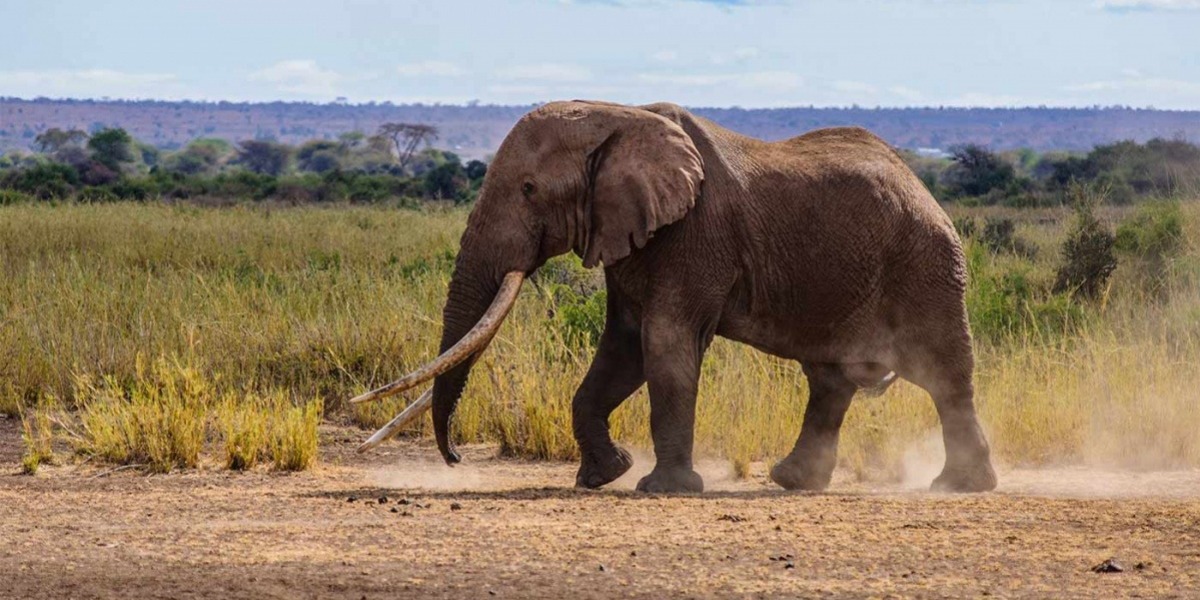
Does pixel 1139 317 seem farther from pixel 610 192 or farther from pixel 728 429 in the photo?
pixel 610 192

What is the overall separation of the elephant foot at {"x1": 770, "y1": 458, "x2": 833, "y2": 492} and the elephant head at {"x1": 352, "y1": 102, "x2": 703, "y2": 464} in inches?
59.9

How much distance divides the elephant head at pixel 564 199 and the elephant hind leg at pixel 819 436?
1416 millimetres

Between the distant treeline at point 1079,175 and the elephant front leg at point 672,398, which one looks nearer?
the elephant front leg at point 672,398

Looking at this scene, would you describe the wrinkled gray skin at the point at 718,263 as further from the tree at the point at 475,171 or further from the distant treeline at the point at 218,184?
the tree at the point at 475,171

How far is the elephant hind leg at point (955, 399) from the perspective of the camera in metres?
9.71

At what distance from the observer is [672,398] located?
9.23 meters

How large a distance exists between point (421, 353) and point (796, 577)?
21.4 feet

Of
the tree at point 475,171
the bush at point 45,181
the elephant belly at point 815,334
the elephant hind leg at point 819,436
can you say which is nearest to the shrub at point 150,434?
the elephant belly at point 815,334

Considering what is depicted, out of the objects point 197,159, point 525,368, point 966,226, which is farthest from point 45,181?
point 197,159

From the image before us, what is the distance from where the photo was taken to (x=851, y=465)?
10.8 meters

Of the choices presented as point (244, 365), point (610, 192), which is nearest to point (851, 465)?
point (610, 192)

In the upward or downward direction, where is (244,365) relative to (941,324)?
downward

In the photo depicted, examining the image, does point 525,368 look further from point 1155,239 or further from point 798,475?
point 1155,239

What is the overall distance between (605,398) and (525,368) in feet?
6.55
